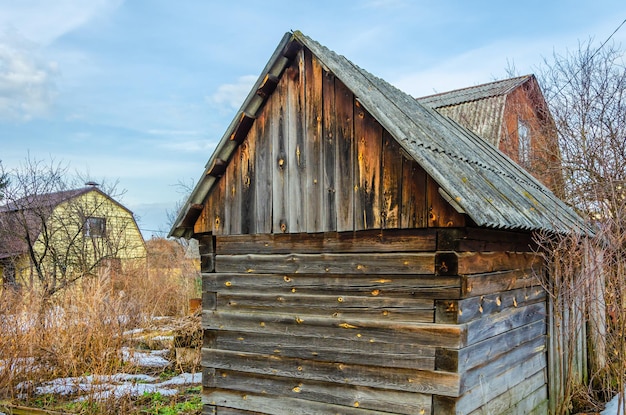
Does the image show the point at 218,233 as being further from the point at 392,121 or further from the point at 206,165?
the point at 392,121

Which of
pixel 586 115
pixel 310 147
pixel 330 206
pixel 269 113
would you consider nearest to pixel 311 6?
pixel 269 113

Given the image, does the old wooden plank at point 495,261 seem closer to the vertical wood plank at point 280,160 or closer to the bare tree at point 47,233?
the vertical wood plank at point 280,160

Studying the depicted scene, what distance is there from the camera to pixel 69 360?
31.6 ft

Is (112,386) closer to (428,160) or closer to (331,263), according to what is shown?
(331,263)

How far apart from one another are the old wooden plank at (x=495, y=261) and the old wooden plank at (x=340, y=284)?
22 centimetres

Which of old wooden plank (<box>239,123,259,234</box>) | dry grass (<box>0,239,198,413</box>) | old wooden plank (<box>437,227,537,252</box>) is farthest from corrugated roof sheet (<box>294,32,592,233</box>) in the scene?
dry grass (<box>0,239,198,413</box>)

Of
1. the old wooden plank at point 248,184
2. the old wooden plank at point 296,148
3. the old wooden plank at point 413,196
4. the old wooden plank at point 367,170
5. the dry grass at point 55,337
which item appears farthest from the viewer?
the dry grass at point 55,337

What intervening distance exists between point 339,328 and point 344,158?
5.98 feet

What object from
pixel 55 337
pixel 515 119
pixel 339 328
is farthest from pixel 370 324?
pixel 515 119

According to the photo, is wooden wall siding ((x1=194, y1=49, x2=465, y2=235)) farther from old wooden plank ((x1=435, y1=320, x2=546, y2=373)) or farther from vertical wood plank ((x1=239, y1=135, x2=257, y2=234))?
old wooden plank ((x1=435, y1=320, x2=546, y2=373))

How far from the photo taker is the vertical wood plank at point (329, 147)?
5812 mm

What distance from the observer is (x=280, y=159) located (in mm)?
6242

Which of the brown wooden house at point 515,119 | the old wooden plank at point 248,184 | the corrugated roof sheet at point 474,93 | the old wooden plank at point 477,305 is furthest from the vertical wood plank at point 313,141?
the corrugated roof sheet at point 474,93

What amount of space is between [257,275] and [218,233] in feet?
2.53
